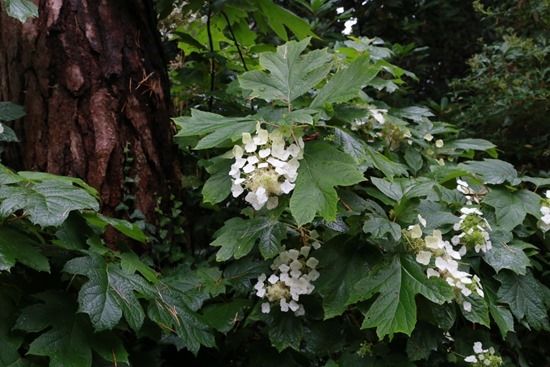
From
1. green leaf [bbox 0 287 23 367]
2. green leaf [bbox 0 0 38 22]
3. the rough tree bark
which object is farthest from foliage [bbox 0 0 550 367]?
green leaf [bbox 0 0 38 22]

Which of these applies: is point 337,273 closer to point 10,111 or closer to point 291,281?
point 291,281

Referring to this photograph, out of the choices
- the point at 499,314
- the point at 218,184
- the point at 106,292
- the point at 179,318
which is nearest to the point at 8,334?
the point at 106,292

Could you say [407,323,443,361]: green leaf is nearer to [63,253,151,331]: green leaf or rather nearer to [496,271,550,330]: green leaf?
[496,271,550,330]: green leaf

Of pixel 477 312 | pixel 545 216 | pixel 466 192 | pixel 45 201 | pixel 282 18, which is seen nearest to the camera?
pixel 45 201

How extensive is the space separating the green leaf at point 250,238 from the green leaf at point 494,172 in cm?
70

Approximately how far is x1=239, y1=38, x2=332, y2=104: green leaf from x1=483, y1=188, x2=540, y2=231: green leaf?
2.16 ft

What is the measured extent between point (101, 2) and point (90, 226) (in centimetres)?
79

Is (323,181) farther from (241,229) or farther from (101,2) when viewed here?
(101,2)

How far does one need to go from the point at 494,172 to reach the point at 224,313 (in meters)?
0.89

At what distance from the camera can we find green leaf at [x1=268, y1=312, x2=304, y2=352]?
1.25m

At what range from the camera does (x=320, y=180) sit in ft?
3.43

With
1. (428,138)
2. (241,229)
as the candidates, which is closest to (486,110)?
(428,138)

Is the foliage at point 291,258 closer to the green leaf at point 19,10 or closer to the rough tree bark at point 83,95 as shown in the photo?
the rough tree bark at point 83,95

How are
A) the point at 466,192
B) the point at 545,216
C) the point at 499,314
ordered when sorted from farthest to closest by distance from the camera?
the point at 466,192
the point at 545,216
the point at 499,314
